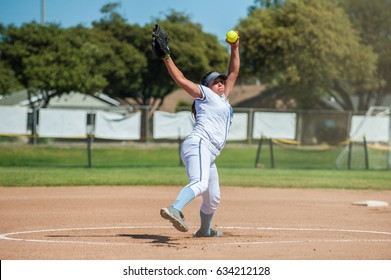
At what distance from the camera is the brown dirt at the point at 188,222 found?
818 cm

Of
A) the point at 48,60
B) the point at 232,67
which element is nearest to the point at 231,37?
the point at 232,67

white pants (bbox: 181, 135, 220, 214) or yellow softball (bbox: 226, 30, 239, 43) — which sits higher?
yellow softball (bbox: 226, 30, 239, 43)

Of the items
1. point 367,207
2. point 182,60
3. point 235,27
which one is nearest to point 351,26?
point 235,27

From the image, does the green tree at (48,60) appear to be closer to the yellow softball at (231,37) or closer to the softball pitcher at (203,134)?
the yellow softball at (231,37)

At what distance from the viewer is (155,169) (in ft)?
79.3

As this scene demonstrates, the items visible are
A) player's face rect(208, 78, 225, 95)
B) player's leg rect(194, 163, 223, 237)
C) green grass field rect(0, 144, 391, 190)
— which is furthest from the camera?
green grass field rect(0, 144, 391, 190)

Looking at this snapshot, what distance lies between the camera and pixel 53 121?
28812 millimetres

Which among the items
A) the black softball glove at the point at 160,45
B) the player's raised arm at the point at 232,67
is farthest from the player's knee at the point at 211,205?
the black softball glove at the point at 160,45

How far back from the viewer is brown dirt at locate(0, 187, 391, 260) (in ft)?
26.8

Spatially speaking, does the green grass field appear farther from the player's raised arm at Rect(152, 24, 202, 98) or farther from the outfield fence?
the player's raised arm at Rect(152, 24, 202, 98)

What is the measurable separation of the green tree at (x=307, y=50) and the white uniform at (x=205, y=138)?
39962mm

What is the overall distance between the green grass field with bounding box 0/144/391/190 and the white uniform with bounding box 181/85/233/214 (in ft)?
31.8

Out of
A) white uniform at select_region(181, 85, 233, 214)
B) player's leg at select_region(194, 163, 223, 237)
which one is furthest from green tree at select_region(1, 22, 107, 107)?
white uniform at select_region(181, 85, 233, 214)

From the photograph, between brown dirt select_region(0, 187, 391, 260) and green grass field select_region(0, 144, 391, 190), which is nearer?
brown dirt select_region(0, 187, 391, 260)
